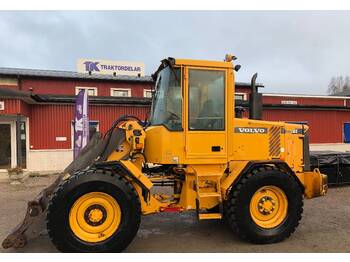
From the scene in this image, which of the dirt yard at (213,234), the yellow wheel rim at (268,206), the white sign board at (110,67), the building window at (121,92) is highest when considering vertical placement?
the white sign board at (110,67)

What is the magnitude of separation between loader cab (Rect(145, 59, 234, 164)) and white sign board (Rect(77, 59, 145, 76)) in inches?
784

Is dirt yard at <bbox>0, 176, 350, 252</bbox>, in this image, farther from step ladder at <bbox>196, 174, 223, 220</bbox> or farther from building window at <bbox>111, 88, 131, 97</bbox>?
Result: building window at <bbox>111, 88, 131, 97</bbox>

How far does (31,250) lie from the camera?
5.79 meters

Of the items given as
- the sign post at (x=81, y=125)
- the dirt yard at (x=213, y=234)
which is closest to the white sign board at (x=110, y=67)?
the sign post at (x=81, y=125)

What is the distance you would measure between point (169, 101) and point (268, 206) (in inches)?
95.4

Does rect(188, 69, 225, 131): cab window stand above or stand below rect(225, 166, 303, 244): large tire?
above

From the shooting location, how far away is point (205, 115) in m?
6.23

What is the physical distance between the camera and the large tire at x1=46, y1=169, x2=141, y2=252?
209 inches

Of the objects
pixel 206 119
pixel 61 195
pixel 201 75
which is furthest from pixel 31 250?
pixel 201 75

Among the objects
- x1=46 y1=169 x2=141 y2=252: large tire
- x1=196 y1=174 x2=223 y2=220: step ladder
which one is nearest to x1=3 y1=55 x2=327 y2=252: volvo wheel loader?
x1=196 y1=174 x2=223 y2=220: step ladder

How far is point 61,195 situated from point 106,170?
2.46ft

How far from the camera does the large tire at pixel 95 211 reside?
5.32 meters

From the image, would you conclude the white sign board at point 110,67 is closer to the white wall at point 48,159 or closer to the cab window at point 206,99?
the white wall at point 48,159

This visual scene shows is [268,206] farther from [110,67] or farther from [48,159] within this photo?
[110,67]
